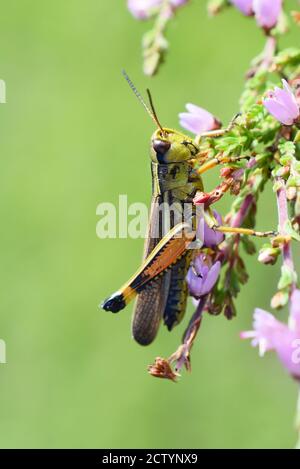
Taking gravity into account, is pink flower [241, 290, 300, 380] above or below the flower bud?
below

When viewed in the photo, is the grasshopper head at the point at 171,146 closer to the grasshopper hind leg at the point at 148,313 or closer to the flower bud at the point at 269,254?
the grasshopper hind leg at the point at 148,313

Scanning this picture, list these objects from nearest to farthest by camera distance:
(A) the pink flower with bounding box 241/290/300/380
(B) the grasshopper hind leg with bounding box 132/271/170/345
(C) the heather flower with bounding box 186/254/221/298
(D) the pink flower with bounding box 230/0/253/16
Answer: (A) the pink flower with bounding box 241/290/300/380
(C) the heather flower with bounding box 186/254/221/298
(D) the pink flower with bounding box 230/0/253/16
(B) the grasshopper hind leg with bounding box 132/271/170/345

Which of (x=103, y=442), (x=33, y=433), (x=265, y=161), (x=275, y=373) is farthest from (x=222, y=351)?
(x=265, y=161)

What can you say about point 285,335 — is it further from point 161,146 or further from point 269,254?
point 161,146

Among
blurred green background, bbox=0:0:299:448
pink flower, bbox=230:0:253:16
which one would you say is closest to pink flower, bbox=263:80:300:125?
pink flower, bbox=230:0:253:16

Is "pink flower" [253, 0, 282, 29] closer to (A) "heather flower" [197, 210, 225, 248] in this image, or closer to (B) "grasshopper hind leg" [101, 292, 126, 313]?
(A) "heather flower" [197, 210, 225, 248]

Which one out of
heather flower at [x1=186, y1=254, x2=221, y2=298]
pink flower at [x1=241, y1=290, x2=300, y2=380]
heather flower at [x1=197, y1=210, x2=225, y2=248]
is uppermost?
heather flower at [x1=197, y1=210, x2=225, y2=248]

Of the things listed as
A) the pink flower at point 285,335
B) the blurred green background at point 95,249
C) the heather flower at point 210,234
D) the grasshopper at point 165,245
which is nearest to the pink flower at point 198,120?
the grasshopper at point 165,245

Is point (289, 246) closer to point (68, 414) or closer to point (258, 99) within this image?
point (258, 99)
